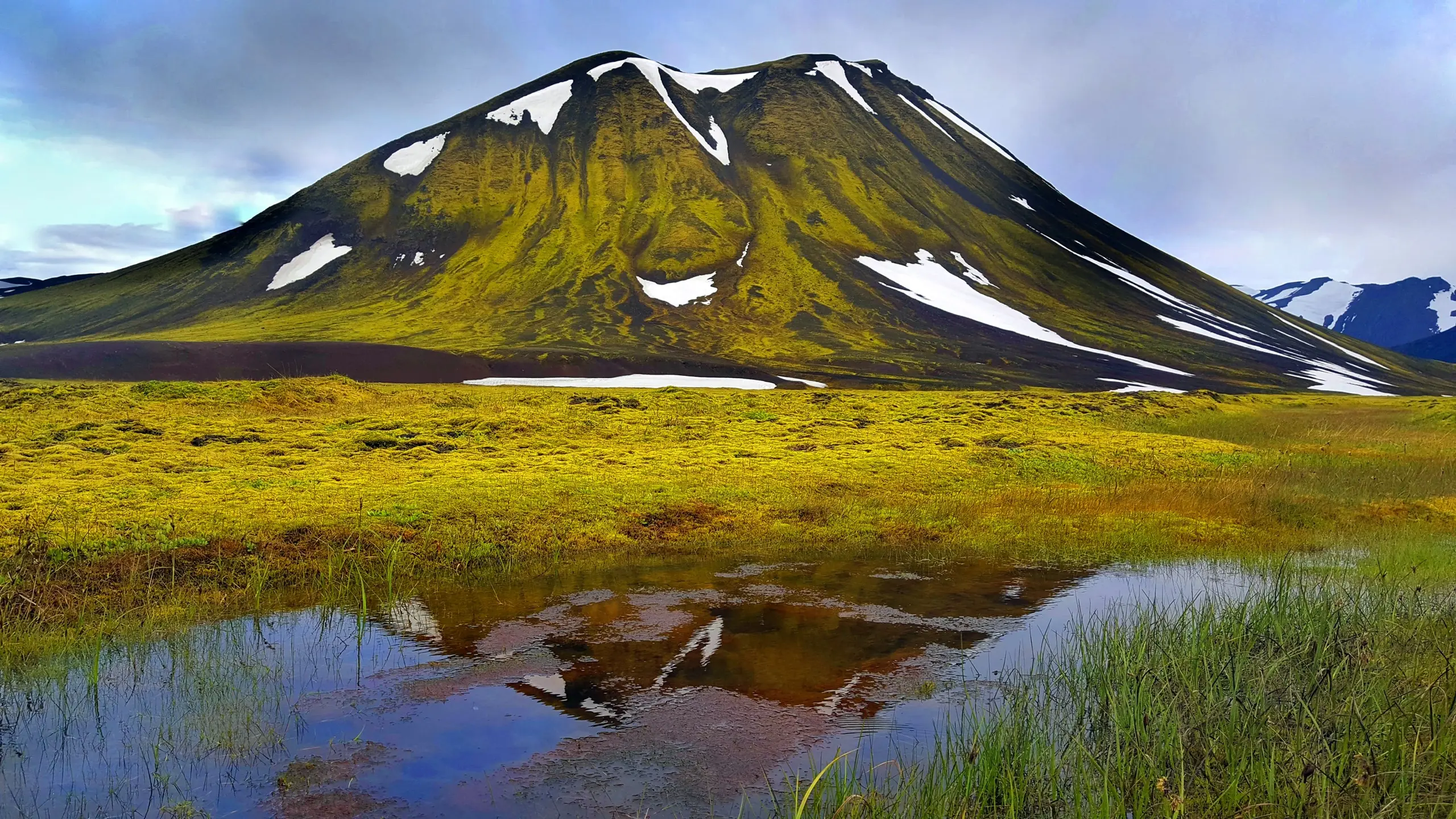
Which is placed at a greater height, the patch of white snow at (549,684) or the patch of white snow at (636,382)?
the patch of white snow at (636,382)

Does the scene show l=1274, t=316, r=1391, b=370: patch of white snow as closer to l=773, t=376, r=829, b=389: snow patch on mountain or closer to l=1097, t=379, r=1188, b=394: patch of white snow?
l=1097, t=379, r=1188, b=394: patch of white snow

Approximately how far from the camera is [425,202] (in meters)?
164

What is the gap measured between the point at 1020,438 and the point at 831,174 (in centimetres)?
14768

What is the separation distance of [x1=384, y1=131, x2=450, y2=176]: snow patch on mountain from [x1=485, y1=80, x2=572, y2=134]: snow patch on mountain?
42.0 ft

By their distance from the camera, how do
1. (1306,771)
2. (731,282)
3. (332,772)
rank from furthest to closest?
1. (731,282)
2. (332,772)
3. (1306,771)

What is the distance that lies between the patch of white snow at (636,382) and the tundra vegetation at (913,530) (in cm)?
1719

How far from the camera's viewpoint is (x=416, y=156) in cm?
17925

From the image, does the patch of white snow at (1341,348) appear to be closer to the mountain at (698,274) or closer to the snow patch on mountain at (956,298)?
the mountain at (698,274)

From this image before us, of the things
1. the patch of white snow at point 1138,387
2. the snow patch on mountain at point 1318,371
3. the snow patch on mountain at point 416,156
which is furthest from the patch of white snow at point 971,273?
the snow patch on mountain at point 416,156

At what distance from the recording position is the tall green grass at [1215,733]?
6.80m

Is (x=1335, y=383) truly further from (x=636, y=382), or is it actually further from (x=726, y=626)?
(x=726, y=626)

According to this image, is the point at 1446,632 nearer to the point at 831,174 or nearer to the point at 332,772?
the point at 332,772

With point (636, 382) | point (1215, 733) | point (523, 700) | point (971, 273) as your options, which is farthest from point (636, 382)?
point (971, 273)

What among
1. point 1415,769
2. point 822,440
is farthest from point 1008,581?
point 822,440
